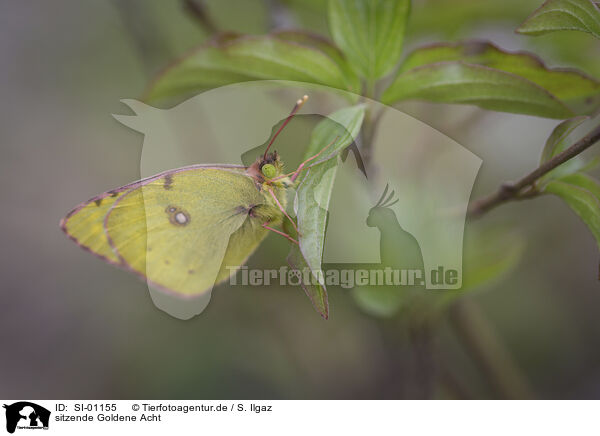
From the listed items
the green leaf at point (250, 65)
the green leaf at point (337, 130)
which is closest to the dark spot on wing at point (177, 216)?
the green leaf at point (250, 65)

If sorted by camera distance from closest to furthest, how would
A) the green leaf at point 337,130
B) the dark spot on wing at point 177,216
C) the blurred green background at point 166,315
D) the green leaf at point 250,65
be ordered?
the green leaf at point 337,130 < the green leaf at point 250,65 < the dark spot on wing at point 177,216 < the blurred green background at point 166,315

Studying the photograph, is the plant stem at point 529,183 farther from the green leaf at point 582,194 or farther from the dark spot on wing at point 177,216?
the dark spot on wing at point 177,216

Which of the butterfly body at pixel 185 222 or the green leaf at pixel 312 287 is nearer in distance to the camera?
the green leaf at pixel 312 287

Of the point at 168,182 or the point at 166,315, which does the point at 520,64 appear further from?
the point at 166,315
